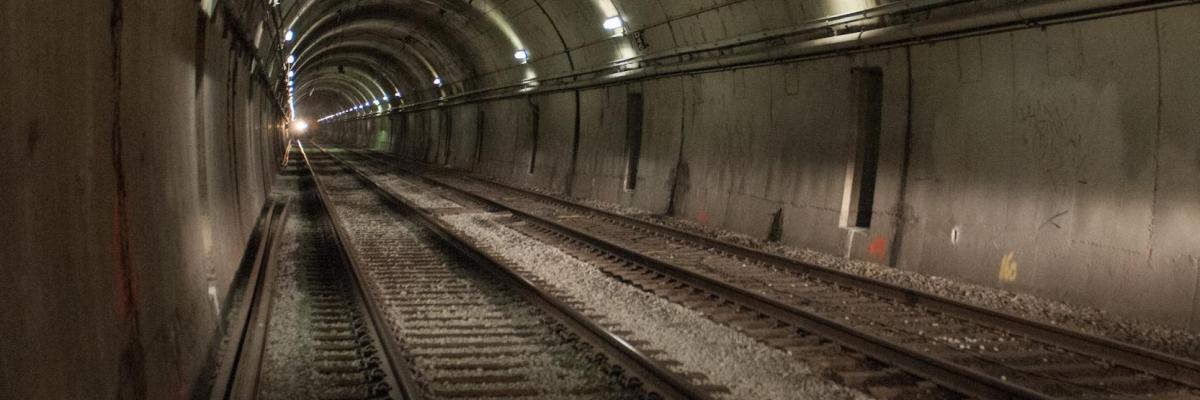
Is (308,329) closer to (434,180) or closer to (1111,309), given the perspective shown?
Answer: (1111,309)

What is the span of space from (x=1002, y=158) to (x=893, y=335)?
3.13 meters

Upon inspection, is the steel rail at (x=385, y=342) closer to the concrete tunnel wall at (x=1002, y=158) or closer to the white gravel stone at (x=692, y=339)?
the white gravel stone at (x=692, y=339)

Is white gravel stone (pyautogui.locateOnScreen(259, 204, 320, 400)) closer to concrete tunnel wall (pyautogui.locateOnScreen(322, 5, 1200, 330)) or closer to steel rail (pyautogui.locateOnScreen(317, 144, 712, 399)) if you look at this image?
steel rail (pyautogui.locateOnScreen(317, 144, 712, 399))

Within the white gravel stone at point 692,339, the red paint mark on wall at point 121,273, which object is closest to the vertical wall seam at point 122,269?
the red paint mark on wall at point 121,273

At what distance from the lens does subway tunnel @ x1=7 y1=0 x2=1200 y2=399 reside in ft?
11.1

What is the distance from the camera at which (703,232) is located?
14.1 metres

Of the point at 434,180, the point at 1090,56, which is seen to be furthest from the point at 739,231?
the point at 434,180

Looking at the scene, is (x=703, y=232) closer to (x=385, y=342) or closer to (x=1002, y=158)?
(x=1002, y=158)

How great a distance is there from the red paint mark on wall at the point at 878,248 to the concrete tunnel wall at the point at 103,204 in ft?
24.0

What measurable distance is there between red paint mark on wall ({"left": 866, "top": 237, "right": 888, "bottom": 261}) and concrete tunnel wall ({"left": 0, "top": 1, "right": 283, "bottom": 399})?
7.32 m

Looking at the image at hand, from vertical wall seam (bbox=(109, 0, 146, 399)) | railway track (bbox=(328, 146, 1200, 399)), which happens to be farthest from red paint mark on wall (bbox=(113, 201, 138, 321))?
railway track (bbox=(328, 146, 1200, 399))

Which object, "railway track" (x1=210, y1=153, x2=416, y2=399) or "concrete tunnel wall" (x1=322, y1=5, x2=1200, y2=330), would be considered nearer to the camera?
"railway track" (x1=210, y1=153, x2=416, y2=399)

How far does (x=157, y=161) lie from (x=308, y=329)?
8.64 feet

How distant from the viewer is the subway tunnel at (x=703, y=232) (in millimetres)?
3383
